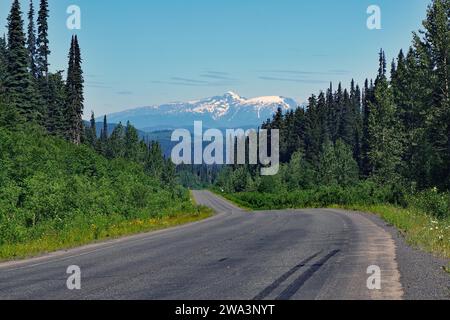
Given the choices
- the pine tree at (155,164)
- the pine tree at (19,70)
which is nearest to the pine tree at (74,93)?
the pine tree at (19,70)

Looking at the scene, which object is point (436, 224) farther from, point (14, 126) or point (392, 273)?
point (14, 126)

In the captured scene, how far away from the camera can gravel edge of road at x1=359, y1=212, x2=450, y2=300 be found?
888cm

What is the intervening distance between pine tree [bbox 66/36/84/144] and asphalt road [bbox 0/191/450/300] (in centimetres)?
6610

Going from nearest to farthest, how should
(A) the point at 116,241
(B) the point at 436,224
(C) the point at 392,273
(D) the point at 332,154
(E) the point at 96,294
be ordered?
(E) the point at 96,294, (C) the point at 392,273, (A) the point at 116,241, (B) the point at 436,224, (D) the point at 332,154

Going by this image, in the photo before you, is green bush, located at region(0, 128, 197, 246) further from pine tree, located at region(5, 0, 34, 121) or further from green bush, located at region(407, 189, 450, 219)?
pine tree, located at region(5, 0, 34, 121)

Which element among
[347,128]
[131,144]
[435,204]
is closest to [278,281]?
[435,204]

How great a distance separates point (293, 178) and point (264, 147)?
45.7 m

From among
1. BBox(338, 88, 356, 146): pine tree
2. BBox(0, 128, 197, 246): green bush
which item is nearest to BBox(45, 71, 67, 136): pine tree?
BBox(0, 128, 197, 246): green bush

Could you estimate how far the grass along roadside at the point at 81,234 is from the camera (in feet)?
57.3

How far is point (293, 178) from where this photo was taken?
313ft

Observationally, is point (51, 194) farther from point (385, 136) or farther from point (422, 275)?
point (385, 136)

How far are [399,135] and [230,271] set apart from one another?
61.4m

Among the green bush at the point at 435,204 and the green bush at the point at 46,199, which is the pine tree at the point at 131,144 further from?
the green bush at the point at 435,204

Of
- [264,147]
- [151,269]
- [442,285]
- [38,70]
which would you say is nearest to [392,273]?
[442,285]
